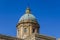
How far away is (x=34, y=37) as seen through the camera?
178 feet

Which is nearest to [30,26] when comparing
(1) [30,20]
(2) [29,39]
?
(1) [30,20]

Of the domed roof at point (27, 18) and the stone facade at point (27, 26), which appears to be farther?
the domed roof at point (27, 18)

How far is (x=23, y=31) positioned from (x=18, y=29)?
1763 mm

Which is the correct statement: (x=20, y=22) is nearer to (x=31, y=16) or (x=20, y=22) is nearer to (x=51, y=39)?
(x=31, y=16)

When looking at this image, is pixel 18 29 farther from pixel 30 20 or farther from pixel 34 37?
pixel 34 37

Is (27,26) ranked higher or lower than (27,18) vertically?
lower

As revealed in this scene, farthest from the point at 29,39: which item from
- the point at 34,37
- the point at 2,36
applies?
the point at 2,36

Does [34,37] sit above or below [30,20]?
below

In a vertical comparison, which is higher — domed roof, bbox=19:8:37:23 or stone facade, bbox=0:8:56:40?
domed roof, bbox=19:8:37:23

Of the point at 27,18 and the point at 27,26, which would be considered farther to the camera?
the point at 27,18

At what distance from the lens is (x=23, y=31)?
61938 mm

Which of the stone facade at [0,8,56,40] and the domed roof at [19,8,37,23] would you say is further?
the domed roof at [19,8,37,23]

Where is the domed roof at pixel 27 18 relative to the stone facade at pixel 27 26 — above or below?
above

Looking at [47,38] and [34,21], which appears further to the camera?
[34,21]
